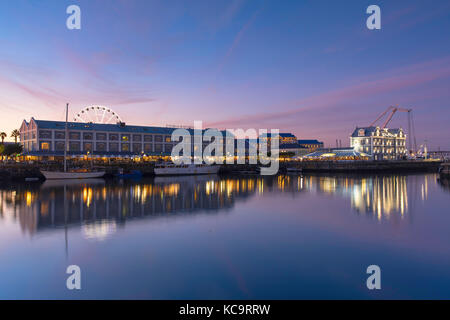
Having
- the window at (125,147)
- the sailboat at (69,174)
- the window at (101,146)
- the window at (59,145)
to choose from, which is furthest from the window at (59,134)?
the sailboat at (69,174)

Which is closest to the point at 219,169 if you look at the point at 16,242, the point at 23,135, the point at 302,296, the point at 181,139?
the point at 181,139

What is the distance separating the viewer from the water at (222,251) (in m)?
9.43

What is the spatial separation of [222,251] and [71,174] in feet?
156

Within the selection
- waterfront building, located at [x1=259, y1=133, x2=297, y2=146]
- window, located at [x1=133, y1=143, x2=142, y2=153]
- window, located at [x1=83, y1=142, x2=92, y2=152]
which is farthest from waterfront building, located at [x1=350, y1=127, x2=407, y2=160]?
window, located at [x1=83, y1=142, x2=92, y2=152]

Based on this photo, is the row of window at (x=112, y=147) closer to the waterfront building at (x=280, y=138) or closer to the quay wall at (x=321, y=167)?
the quay wall at (x=321, y=167)

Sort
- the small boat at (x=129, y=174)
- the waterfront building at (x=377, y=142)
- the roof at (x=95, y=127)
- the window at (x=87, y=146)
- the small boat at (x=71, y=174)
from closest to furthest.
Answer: the small boat at (x=71, y=174) → the small boat at (x=129, y=174) → the roof at (x=95, y=127) → the window at (x=87, y=146) → the waterfront building at (x=377, y=142)

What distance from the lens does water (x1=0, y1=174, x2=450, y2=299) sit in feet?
30.9

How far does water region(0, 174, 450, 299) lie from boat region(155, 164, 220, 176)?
4170 cm

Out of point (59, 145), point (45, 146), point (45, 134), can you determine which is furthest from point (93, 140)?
point (45, 146)

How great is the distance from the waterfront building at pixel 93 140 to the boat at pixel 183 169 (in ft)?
52.0

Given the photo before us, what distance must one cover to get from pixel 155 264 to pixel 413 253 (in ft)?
34.6

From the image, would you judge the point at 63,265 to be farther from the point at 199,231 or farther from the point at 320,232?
the point at 320,232

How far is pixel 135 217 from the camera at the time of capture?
20062mm

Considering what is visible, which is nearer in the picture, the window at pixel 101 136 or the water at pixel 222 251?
the water at pixel 222 251
